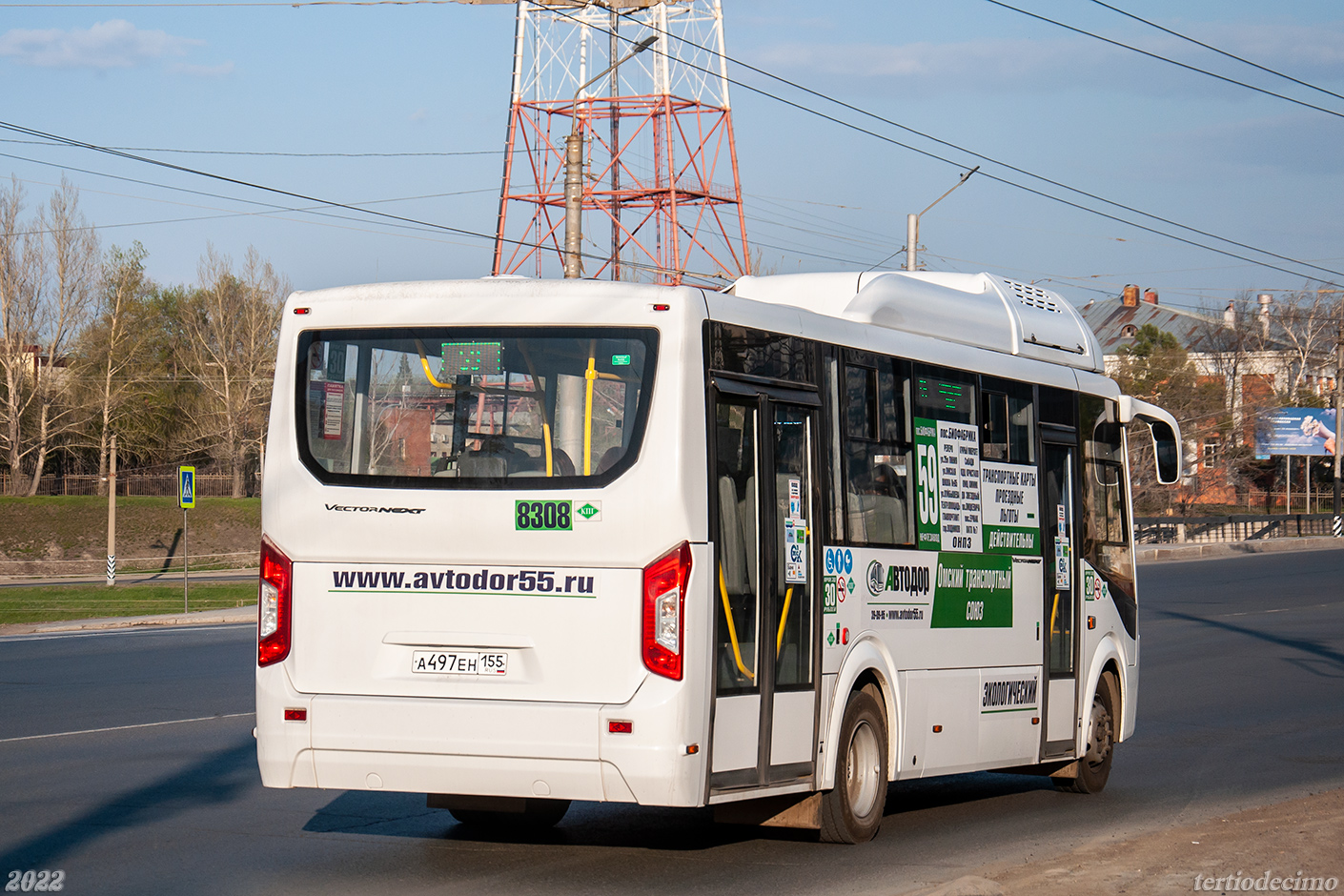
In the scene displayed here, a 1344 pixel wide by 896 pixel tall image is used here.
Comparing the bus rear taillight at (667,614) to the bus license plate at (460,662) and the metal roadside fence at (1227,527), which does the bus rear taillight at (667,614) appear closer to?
the bus license plate at (460,662)

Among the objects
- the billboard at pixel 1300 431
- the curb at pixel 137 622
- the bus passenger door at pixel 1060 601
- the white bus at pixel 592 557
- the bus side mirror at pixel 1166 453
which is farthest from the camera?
the billboard at pixel 1300 431

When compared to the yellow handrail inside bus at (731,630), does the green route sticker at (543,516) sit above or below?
above

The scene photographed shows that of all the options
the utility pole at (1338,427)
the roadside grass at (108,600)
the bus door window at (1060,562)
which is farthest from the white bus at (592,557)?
the utility pole at (1338,427)

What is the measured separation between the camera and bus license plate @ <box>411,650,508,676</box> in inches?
273

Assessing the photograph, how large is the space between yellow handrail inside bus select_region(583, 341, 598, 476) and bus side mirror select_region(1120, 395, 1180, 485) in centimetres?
601

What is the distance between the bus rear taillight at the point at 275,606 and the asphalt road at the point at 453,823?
1084 millimetres

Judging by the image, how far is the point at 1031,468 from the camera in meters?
10.3

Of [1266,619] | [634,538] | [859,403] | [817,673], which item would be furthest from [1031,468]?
[1266,619]

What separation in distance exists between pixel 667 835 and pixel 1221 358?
89.4 meters

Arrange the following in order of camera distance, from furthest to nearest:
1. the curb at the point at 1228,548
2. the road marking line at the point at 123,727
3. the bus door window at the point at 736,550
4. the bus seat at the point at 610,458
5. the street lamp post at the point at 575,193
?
the curb at the point at 1228,548
the street lamp post at the point at 575,193
the road marking line at the point at 123,727
the bus door window at the point at 736,550
the bus seat at the point at 610,458

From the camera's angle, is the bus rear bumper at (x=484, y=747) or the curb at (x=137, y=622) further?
the curb at (x=137, y=622)

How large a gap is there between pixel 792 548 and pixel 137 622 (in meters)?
22.4

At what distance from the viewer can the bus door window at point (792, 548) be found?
24.6 feet

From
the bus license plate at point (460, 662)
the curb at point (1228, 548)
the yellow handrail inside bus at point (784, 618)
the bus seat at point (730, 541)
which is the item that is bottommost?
the curb at point (1228, 548)
